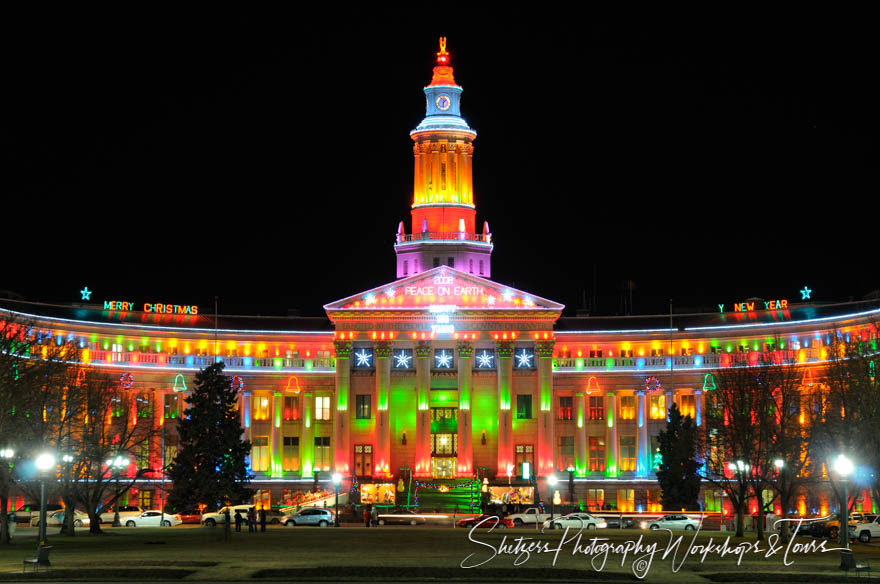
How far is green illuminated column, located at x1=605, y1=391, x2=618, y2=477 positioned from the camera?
14662cm

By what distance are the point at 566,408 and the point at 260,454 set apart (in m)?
32.6

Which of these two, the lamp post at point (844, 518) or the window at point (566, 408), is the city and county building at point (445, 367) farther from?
the lamp post at point (844, 518)

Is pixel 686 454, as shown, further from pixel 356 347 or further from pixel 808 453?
pixel 356 347

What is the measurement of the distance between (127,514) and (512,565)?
192 feet

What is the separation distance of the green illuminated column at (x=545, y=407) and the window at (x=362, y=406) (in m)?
17.6

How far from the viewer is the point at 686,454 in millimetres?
121688

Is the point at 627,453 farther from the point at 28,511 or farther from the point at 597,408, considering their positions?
the point at 28,511

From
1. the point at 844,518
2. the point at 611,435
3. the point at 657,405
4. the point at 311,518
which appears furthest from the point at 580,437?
the point at 844,518

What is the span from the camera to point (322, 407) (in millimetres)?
150500

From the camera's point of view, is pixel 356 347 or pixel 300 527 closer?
pixel 300 527

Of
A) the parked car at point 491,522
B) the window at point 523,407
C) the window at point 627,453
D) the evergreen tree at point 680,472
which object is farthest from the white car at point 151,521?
the window at point 627,453

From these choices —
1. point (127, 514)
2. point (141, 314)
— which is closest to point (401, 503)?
point (127, 514)

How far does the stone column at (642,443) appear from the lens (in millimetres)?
145775

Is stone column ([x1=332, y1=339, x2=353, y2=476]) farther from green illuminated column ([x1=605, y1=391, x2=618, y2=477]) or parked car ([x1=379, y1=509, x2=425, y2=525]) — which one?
green illuminated column ([x1=605, y1=391, x2=618, y2=477])
